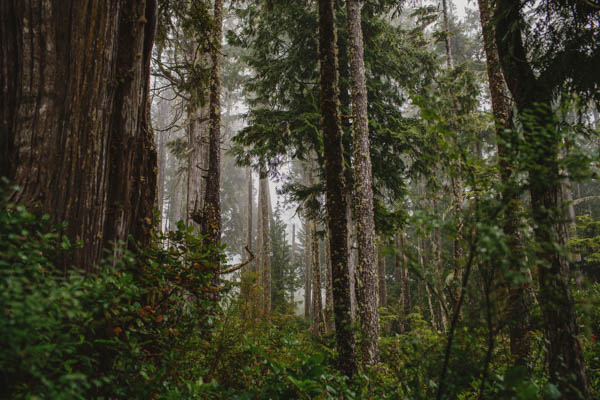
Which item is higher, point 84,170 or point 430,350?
point 84,170

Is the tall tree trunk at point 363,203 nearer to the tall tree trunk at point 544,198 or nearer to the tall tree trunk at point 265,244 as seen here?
the tall tree trunk at point 544,198

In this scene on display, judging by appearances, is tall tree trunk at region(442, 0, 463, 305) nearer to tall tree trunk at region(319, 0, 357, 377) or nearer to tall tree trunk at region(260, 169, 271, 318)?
tall tree trunk at region(319, 0, 357, 377)

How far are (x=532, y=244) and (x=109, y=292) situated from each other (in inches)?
112

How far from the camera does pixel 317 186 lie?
10344mm

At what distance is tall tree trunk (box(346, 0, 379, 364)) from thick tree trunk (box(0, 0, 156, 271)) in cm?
510

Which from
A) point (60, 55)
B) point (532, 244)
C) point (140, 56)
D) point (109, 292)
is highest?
point (140, 56)

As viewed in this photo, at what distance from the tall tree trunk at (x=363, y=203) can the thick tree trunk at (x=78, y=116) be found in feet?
16.7

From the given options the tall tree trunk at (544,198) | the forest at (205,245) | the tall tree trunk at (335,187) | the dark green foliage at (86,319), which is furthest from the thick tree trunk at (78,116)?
the tall tree trunk at (544,198)

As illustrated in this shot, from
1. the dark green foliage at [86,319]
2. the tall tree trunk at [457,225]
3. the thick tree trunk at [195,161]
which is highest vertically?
the thick tree trunk at [195,161]

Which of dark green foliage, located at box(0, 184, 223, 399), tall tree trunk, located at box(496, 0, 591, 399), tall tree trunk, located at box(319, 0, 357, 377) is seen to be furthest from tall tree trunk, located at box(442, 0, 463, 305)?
dark green foliage, located at box(0, 184, 223, 399)

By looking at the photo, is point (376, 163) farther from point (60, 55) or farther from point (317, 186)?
point (60, 55)

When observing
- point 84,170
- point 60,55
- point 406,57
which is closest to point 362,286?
point 84,170

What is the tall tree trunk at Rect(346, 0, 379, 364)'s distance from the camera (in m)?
7.12

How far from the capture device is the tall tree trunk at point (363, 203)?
280 inches
